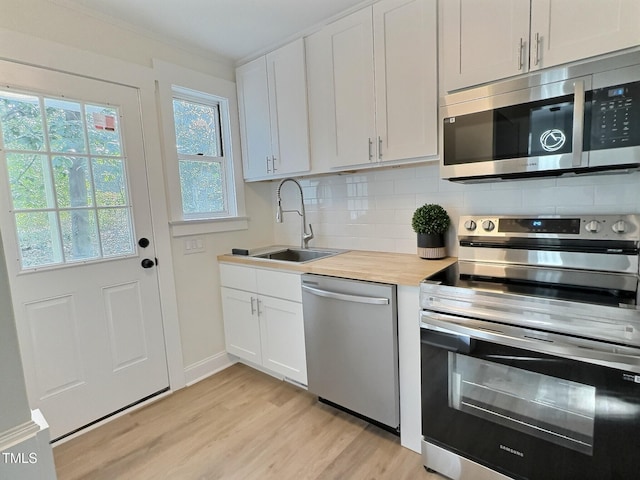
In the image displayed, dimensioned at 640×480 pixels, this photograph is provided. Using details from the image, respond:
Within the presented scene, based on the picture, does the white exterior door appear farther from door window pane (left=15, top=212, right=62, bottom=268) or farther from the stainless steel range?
the stainless steel range

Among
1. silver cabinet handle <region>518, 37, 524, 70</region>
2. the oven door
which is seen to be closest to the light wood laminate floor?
the oven door

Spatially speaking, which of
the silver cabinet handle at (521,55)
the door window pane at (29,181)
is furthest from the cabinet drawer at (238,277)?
the silver cabinet handle at (521,55)

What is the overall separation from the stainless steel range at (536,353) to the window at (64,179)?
189cm

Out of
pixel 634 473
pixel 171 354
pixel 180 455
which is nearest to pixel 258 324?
pixel 171 354

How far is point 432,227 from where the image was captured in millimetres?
1929

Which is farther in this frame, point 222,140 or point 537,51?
point 222,140

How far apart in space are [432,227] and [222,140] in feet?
5.77

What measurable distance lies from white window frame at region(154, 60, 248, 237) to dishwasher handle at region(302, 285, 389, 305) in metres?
1.02

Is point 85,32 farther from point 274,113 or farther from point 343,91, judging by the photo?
point 343,91

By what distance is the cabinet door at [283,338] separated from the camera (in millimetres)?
2084

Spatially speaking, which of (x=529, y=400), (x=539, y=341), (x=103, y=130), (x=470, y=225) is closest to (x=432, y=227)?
(x=470, y=225)

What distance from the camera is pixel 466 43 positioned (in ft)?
5.08

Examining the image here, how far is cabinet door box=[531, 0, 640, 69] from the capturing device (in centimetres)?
120

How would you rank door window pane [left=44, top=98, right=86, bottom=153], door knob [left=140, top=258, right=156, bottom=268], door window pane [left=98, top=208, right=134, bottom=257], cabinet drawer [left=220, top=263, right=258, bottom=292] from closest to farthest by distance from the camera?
1. door window pane [left=44, top=98, right=86, bottom=153]
2. door window pane [left=98, top=208, right=134, bottom=257]
3. door knob [left=140, top=258, right=156, bottom=268]
4. cabinet drawer [left=220, top=263, right=258, bottom=292]
